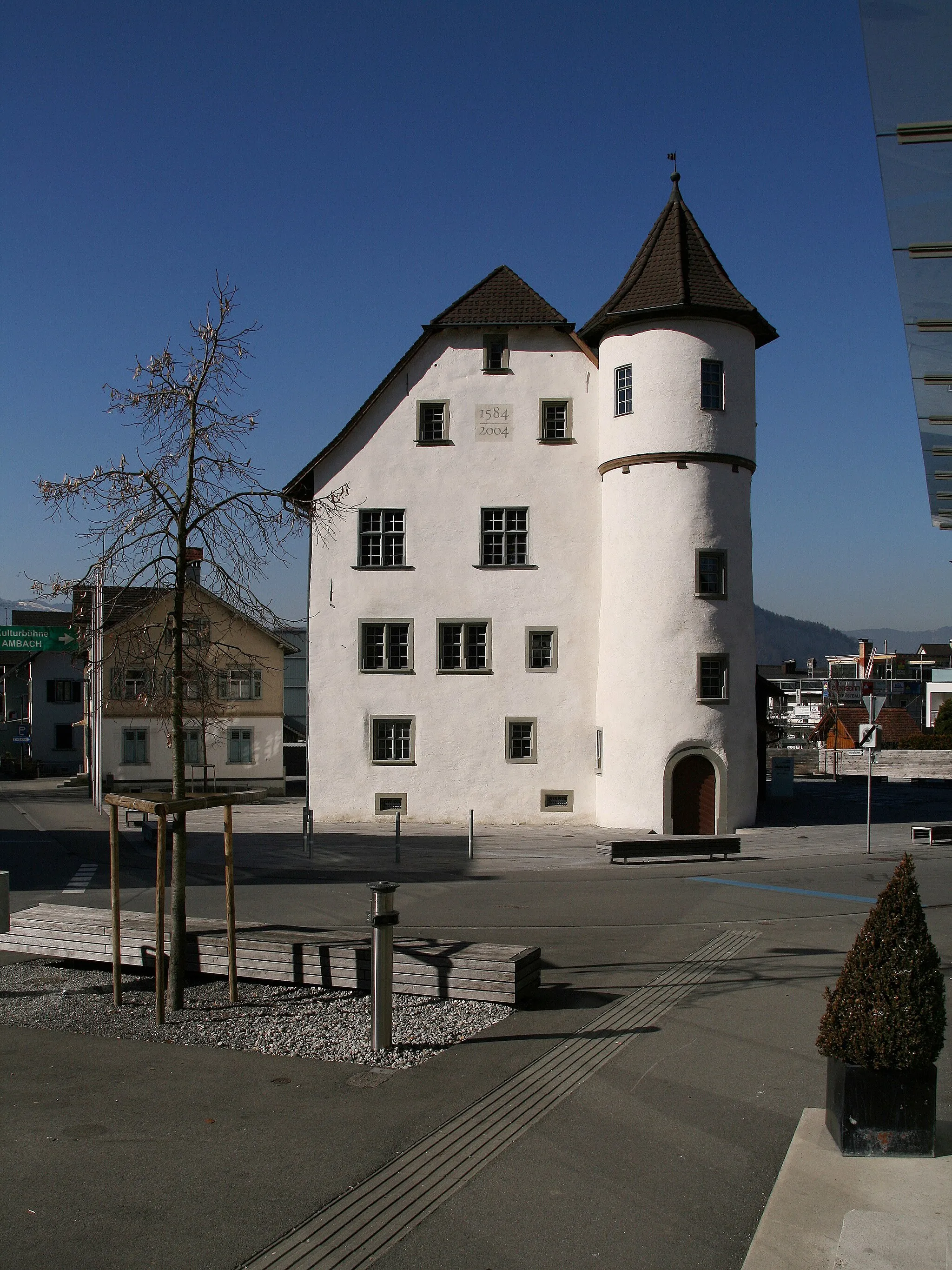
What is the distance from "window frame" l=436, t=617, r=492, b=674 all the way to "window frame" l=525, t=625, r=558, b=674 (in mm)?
1005

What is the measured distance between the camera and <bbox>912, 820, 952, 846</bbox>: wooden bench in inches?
1073

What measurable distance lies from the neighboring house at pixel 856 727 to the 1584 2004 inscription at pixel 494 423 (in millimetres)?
51980

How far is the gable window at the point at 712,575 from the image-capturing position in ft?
95.2

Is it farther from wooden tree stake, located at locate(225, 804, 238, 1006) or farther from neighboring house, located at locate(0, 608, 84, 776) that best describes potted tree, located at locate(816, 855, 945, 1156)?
neighboring house, located at locate(0, 608, 84, 776)

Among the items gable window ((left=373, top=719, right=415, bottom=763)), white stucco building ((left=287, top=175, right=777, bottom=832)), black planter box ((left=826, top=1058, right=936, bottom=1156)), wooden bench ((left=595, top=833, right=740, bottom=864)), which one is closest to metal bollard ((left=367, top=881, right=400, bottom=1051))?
black planter box ((left=826, top=1058, right=936, bottom=1156))

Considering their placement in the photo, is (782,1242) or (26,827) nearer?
(782,1242)

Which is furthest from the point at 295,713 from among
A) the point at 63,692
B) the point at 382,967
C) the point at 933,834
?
the point at 382,967

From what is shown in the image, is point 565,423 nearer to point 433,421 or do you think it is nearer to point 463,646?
point 433,421

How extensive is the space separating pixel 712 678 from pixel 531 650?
516 cm

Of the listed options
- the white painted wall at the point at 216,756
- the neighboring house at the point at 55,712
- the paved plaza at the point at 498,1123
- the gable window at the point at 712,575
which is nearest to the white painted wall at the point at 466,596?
the gable window at the point at 712,575

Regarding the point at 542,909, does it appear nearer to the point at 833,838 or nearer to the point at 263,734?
the point at 833,838

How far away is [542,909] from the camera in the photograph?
16.8m

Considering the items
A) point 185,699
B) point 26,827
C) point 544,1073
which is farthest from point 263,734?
point 544,1073

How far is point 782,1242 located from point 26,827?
30353 millimetres
